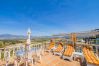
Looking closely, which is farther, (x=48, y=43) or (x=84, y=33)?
(x=48, y=43)

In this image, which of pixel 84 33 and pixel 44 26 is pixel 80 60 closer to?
pixel 84 33

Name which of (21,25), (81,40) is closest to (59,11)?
(81,40)

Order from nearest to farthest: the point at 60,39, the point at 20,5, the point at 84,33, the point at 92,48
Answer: the point at 92,48 → the point at 84,33 → the point at 60,39 → the point at 20,5

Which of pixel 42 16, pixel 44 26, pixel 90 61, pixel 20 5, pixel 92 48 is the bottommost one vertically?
pixel 90 61

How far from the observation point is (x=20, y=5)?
17828 millimetres

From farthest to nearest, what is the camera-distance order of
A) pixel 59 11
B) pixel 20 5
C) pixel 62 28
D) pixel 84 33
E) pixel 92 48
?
pixel 62 28, pixel 20 5, pixel 59 11, pixel 84 33, pixel 92 48

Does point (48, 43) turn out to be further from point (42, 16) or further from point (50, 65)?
point (42, 16)

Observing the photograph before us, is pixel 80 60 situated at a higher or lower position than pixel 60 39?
lower

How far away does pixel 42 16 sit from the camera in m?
21.4

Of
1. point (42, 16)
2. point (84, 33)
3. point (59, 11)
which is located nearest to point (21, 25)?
point (42, 16)

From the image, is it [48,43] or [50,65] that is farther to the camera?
[48,43]

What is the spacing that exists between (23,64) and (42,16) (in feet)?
59.0

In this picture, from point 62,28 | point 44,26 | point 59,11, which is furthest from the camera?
point 44,26

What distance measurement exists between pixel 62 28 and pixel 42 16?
603 cm
